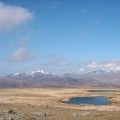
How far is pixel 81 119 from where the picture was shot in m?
50.0

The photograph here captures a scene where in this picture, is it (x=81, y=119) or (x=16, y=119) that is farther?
(x=81, y=119)

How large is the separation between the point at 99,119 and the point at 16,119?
13948 millimetres

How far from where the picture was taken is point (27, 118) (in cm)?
4553

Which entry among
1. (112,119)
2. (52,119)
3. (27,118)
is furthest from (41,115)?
(112,119)

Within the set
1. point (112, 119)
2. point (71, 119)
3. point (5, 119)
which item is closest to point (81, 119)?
point (71, 119)

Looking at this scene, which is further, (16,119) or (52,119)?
(52,119)

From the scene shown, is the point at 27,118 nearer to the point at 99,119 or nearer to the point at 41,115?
the point at 41,115

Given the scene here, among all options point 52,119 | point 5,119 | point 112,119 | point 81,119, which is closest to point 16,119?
point 5,119

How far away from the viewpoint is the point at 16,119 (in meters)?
44.6

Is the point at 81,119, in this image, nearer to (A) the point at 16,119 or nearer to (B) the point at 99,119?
(B) the point at 99,119

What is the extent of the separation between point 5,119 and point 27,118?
10.4ft

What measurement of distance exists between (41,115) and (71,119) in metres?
5.11

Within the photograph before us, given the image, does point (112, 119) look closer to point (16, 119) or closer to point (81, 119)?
point (81, 119)

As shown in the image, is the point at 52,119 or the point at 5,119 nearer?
the point at 5,119
